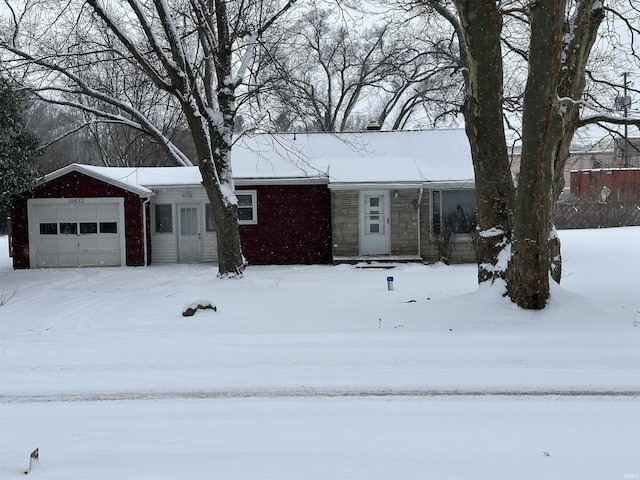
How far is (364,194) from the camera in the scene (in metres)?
20.5

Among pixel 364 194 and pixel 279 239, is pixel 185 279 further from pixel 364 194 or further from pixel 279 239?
pixel 364 194

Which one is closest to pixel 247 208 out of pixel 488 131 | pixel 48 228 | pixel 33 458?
pixel 48 228

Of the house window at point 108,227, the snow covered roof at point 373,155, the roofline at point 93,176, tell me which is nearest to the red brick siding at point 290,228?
the snow covered roof at point 373,155

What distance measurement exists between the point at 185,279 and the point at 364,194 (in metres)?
6.78

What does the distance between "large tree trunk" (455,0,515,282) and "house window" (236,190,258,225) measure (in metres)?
11.8

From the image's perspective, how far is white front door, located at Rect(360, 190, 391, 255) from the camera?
20.6 meters

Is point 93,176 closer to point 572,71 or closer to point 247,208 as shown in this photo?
point 247,208

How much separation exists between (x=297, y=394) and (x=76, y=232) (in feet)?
54.8

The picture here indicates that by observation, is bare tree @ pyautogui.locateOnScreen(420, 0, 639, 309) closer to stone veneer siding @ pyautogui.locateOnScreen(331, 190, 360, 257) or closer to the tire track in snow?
the tire track in snow

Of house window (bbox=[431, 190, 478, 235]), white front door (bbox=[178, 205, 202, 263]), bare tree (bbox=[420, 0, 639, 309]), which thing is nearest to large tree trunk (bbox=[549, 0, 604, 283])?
bare tree (bbox=[420, 0, 639, 309])

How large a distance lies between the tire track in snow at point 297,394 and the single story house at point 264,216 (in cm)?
1414

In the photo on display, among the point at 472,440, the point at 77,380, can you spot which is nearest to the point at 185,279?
the point at 77,380

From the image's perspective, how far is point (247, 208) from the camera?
21.1 meters

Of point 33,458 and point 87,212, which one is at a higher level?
point 87,212
